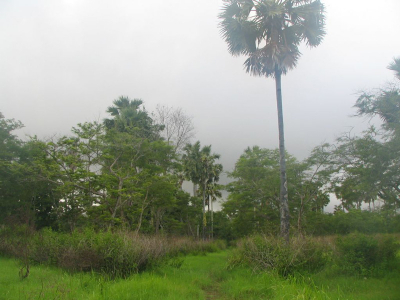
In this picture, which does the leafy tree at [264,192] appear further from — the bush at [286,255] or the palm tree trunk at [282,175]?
the bush at [286,255]

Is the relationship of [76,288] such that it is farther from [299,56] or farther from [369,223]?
[299,56]

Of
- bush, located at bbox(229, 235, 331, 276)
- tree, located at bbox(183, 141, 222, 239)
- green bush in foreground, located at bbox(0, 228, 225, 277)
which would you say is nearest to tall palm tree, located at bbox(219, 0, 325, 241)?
bush, located at bbox(229, 235, 331, 276)

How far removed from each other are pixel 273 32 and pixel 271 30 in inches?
6.4

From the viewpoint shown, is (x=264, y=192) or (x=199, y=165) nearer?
(x=264, y=192)

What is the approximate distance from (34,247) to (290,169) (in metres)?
17.8

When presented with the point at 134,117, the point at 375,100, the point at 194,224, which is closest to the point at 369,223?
the point at 375,100

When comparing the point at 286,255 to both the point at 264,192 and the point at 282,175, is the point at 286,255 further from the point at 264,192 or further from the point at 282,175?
the point at 264,192

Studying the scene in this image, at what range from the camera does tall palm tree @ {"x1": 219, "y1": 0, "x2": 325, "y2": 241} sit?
→ 549 inches

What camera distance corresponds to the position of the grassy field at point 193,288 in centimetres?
689

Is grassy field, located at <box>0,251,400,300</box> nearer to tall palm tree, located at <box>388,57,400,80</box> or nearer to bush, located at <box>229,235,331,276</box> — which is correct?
bush, located at <box>229,235,331,276</box>

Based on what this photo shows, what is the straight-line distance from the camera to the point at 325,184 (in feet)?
64.5

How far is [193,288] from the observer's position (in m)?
8.91

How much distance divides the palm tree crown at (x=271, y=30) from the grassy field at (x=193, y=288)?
9.58 m

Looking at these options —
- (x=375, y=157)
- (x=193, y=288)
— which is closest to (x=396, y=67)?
(x=375, y=157)
